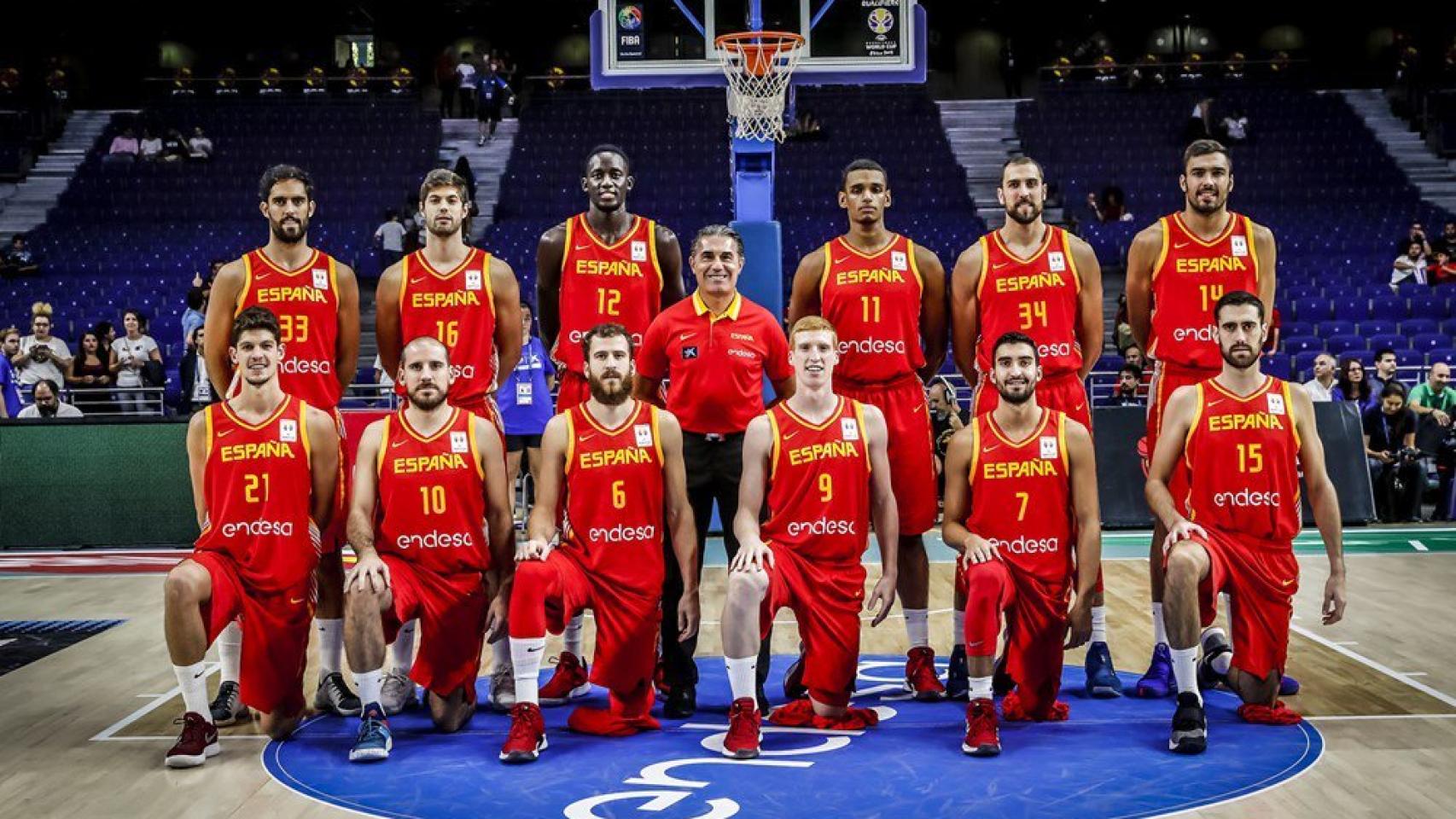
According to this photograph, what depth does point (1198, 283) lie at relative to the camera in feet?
18.7

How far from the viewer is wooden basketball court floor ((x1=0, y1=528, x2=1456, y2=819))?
4270 millimetres

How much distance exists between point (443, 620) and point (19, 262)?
1445cm

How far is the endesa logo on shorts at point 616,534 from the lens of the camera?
17.0 ft

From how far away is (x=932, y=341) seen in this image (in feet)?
19.4

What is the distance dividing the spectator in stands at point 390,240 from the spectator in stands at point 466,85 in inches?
262

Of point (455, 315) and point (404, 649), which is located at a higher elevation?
point (455, 315)

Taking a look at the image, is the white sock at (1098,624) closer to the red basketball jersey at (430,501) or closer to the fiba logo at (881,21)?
the red basketball jersey at (430,501)

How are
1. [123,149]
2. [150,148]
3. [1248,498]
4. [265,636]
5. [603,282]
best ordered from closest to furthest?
[265,636] → [1248,498] → [603,282] → [150,148] → [123,149]

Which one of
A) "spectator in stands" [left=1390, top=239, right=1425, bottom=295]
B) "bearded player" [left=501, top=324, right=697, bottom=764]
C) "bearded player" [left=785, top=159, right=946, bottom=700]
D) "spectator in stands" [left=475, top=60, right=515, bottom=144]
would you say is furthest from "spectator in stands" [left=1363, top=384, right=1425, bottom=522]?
"spectator in stands" [left=475, top=60, right=515, bottom=144]

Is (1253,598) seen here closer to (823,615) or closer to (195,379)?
(823,615)

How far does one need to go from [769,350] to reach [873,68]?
475 cm

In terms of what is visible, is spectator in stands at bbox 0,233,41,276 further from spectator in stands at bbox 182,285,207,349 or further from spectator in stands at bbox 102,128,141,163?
spectator in stands at bbox 182,285,207,349

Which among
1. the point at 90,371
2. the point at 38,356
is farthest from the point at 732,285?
the point at 90,371

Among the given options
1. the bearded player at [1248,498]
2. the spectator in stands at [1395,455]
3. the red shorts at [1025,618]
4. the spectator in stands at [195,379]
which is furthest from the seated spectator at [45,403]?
the spectator in stands at [1395,455]
